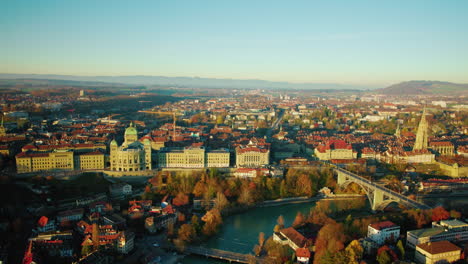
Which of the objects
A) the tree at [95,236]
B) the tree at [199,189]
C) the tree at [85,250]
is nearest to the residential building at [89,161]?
the tree at [199,189]

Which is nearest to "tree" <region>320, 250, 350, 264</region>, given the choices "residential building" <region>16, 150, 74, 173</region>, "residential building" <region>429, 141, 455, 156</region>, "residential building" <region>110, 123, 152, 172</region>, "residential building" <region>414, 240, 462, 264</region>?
"residential building" <region>414, 240, 462, 264</region>

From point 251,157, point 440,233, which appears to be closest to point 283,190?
point 251,157

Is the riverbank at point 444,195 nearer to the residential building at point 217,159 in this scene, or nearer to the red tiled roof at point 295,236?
the red tiled roof at point 295,236

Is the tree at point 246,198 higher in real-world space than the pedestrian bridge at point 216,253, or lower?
higher

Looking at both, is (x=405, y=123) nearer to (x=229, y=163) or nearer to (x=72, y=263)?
(x=229, y=163)

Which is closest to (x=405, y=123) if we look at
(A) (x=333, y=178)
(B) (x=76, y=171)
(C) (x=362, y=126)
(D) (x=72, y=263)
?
(C) (x=362, y=126)

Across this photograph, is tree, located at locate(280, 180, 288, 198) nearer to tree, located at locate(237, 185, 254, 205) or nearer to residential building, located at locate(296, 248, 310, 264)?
tree, located at locate(237, 185, 254, 205)
